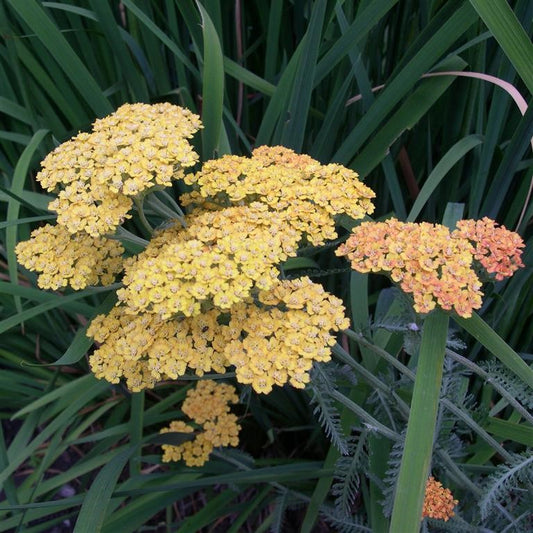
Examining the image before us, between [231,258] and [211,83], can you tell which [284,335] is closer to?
[231,258]

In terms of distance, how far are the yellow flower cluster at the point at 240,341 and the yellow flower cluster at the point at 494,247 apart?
23cm

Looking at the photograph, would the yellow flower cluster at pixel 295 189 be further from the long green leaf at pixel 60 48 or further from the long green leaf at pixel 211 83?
the long green leaf at pixel 60 48

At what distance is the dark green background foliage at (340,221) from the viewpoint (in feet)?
3.76

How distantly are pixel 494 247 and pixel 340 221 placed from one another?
0.29m

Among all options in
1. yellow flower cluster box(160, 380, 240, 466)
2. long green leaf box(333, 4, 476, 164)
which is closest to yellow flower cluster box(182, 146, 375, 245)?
long green leaf box(333, 4, 476, 164)

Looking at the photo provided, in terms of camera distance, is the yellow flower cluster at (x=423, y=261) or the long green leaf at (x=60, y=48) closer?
the yellow flower cluster at (x=423, y=261)

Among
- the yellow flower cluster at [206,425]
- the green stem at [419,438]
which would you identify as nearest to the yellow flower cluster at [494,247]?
the green stem at [419,438]

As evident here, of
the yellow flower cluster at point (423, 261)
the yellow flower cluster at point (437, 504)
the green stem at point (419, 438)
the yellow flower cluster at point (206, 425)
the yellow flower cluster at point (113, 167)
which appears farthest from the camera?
the yellow flower cluster at point (206, 425)

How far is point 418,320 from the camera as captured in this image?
97 cm

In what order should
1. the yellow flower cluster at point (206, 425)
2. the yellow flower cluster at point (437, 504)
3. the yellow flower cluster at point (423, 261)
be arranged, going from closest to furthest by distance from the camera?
the yellow flower cluster at point (423, 261)
the yellow flower cluster at point (437, 504)
the yellow flower cluster at point (206, 425)

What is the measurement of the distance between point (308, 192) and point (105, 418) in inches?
49.4

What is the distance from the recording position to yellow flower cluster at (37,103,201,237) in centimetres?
97

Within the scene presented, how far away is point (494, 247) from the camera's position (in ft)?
3.03

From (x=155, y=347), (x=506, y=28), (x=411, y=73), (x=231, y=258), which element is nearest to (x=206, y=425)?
(x=155, y=347)
